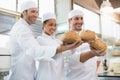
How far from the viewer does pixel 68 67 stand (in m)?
1.72

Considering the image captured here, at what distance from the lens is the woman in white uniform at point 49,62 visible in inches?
56.1

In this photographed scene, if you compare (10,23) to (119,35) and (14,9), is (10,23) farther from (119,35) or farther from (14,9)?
(119,35)

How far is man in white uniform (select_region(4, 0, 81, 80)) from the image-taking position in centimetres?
129

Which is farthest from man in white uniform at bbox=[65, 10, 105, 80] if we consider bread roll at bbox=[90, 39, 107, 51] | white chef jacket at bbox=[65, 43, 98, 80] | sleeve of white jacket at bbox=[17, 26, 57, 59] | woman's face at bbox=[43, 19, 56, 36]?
sleeve of white jacket at bbox=[17, 26, 57, 59]

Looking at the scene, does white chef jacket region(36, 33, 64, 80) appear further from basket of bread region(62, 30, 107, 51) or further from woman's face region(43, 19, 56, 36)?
basket of bread region(62, 30, 107, 51)

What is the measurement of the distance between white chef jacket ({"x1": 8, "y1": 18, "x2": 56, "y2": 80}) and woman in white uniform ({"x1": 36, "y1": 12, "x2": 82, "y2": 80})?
7 cm

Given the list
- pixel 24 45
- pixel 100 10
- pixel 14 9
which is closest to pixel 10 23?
pixel 14 9

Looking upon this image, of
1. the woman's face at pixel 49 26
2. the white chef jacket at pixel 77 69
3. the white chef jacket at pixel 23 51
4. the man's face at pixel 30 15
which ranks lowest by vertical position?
the white chef jacket at pixel 77 69

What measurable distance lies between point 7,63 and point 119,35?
2.99m

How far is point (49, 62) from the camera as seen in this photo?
1.44 m

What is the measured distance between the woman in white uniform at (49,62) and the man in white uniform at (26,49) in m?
0.07

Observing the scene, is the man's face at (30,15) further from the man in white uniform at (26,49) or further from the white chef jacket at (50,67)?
the white chef jacket at (50,67)

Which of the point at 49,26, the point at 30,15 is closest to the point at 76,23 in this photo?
the point at 49,26

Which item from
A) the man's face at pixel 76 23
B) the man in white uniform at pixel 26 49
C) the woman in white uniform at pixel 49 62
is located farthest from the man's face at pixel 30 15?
the man's face at pixel 76 23
